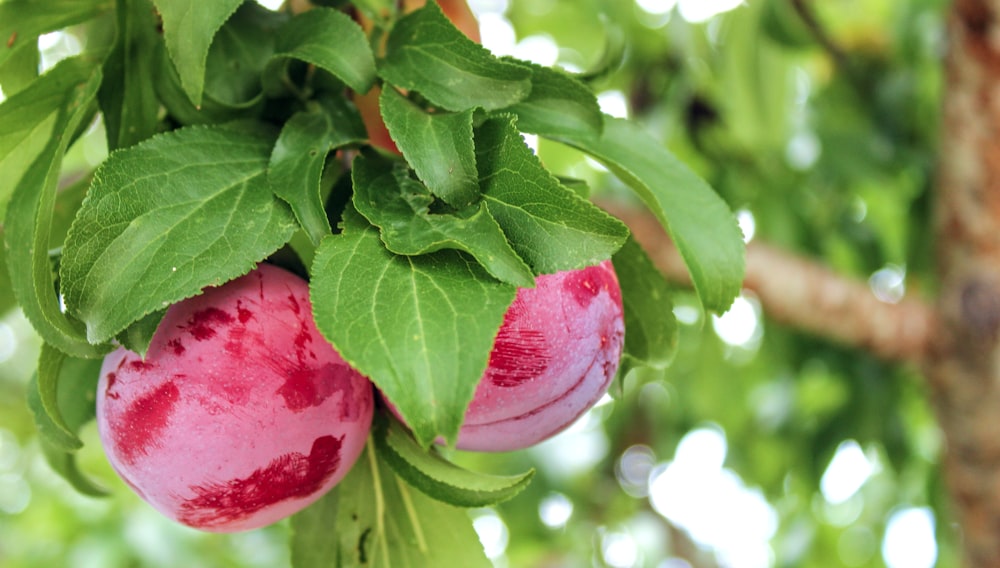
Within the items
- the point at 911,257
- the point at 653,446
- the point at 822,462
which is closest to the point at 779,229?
the point at 911,257

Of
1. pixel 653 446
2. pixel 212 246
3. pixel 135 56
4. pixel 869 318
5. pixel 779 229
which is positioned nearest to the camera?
pixel 212 246

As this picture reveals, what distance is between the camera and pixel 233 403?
0.41 m

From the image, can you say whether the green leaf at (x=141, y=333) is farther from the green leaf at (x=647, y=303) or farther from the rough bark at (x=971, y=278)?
the rough bark at (x=971, y=278)

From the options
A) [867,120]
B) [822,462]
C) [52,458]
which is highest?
[52,458]

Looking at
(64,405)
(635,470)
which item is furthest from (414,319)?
(635,470)

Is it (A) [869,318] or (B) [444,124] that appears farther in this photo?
(A) [869,318]

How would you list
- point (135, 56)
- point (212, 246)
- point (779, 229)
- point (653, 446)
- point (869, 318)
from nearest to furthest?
1. point (212, 246)
2. point (135, 56)
3. point (869, 318)
4. point (779, 229)
5. point (653, 446)

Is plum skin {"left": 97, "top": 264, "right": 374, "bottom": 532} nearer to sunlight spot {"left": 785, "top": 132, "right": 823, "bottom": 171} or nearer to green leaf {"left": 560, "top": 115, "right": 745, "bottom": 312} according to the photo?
green leaf {"left": 560, "top": 115, "right": 745, "bottom": 312}

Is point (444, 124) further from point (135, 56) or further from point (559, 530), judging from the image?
point (559, 530)

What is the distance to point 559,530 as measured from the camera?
2.12 metres

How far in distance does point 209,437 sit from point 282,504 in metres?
0.06

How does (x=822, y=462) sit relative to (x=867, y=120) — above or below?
below

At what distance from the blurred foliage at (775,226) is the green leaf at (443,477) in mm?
815

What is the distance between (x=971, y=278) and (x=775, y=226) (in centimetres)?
39
